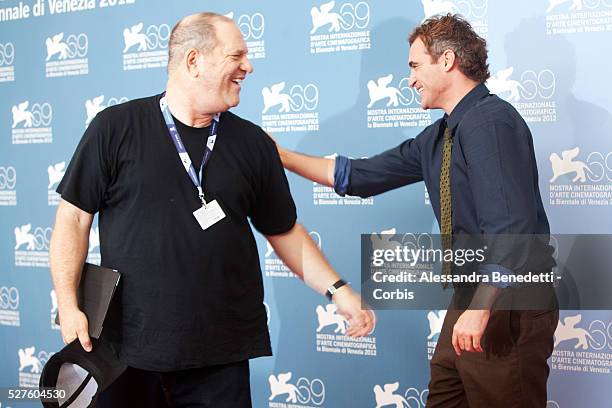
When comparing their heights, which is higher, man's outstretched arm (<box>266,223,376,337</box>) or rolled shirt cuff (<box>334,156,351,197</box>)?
rolled shirt cuff (<box>334,156,351,197</box>)

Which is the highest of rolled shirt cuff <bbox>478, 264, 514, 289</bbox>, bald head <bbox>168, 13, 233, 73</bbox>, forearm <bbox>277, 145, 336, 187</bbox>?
bald head <bbox>168, 13, 233, 73</bbox>

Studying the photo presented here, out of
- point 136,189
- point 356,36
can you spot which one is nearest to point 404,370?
point 356,36

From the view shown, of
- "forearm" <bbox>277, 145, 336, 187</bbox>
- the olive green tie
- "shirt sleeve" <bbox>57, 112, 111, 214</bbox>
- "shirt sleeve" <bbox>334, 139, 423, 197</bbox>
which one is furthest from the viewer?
"forearm" <bbox>277, 145, 336, 187</bbox>

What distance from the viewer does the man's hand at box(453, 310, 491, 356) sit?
7.91 ft

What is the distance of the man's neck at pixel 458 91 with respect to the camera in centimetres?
271

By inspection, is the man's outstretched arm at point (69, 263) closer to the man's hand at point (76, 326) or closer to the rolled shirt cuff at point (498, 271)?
the man's hand at point (76, 326)

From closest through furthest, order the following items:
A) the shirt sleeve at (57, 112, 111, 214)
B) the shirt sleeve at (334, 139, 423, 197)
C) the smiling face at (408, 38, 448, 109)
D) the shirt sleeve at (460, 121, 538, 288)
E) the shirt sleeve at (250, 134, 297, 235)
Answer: the shirt sleeve at (57, 112, 111, 214) → the shirt sleeve at (460, 121, 538, 288) → the shirt sleeve at (250, 134, 297, 235) → the smiling face at (408, 38, 448, 109) → the shirt sleeve at (334, 139, 423, 197)

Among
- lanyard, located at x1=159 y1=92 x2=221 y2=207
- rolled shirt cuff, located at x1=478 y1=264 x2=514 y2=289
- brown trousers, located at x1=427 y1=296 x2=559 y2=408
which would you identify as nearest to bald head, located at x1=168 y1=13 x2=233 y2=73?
lanyard, located at x1=159 y1=92 x2=221 y2=207

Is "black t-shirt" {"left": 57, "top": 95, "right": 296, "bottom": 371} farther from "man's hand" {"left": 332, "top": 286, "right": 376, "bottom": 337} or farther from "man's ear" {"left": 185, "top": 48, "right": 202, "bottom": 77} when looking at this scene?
"man's hand" {"left": 332, "top": 286, "right": 376, "bottom": 337}

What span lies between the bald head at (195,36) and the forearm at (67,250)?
556 mm

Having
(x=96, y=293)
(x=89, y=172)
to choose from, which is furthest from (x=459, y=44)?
(x=96, y=293)

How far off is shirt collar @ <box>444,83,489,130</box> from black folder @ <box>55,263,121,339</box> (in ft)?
4.01

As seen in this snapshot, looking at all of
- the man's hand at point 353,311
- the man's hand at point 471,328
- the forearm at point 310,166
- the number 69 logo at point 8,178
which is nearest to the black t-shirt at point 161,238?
the man's hand at point 353,311

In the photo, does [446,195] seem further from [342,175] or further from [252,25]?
[252,25]
